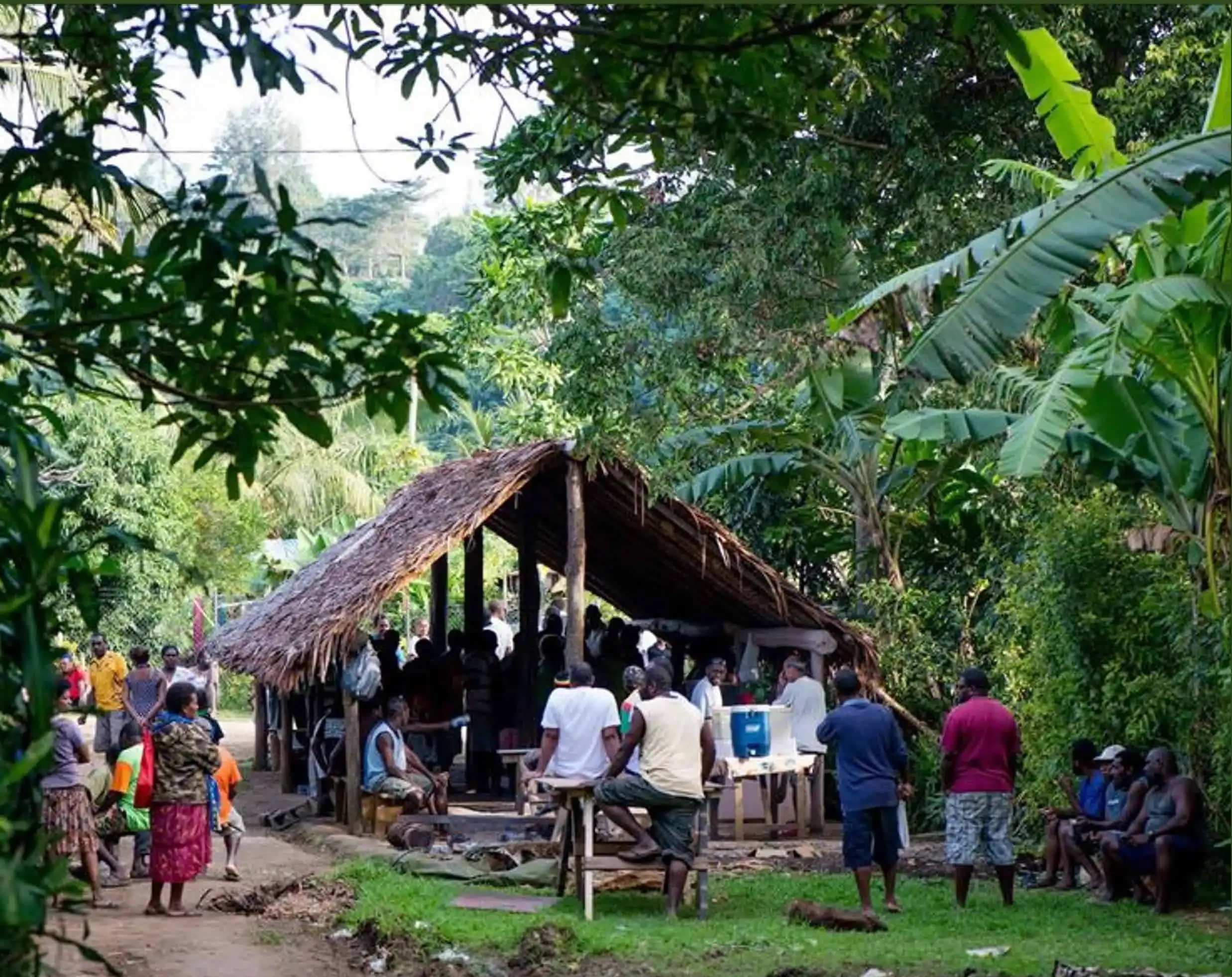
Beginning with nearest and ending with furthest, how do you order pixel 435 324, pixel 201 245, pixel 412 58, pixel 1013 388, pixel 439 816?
pixel 201 245, pixel 412 58, pixel 1013 388, pixel 439 816, pixel 435 324

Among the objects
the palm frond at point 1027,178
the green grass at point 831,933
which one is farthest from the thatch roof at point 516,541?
the palm frond at point 1027,178

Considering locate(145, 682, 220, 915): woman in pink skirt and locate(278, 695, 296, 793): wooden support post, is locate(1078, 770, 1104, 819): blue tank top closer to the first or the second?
locate(145, 682, 220, 915): woman in pink skirt

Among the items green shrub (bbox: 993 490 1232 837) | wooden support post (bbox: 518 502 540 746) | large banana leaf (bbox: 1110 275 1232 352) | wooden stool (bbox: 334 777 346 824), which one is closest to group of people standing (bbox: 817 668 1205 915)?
green shrub (bbox: 993 490 1232 837)

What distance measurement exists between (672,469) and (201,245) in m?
11.2

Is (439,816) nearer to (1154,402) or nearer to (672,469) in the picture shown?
(672,469)

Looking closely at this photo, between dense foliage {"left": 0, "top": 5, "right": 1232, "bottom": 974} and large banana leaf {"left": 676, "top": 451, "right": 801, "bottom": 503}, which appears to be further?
large banana leaf {"left": 676, "top": 451, "right": 801, "bottom": 503}

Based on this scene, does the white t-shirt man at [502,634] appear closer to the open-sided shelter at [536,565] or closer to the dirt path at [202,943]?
the open-sided shelter at [536,565]

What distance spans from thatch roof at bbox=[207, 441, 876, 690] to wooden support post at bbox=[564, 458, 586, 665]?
14 centimetres

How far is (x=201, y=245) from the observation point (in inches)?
214

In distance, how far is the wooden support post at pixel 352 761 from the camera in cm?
1655

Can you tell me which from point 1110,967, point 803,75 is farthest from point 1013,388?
point 803,75

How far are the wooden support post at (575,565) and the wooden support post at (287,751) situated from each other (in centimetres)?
453

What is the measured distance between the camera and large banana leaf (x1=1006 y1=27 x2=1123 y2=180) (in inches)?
452

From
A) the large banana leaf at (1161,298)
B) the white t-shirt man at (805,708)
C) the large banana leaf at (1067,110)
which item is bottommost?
the white t-shirt man at (805,708)
